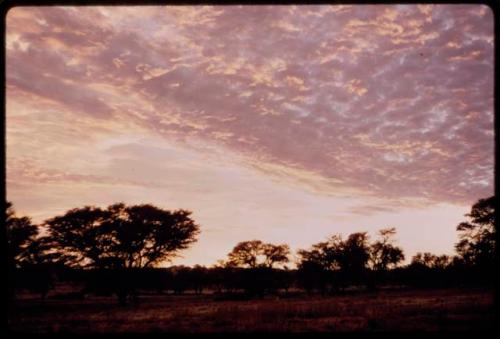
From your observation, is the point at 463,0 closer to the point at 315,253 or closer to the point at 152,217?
the point at 152,217

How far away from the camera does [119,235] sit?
35781 mm

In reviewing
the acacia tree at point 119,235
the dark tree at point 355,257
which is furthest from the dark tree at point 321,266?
the acacia tree at point 119,235

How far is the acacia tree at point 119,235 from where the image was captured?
3541cm

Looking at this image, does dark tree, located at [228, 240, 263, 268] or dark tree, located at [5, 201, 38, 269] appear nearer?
dark tree, located at [5, 201, 38, 269]

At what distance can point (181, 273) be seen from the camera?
80.8m

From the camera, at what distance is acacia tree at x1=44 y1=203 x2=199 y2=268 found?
1394 inches

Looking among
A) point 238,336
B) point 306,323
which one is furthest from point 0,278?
point 306,323

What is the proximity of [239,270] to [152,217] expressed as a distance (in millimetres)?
32585

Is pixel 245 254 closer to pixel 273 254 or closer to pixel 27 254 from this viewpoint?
pixel 273 254

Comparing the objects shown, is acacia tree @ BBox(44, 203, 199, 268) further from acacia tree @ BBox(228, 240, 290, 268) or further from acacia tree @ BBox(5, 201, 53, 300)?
acacia tree @ BBox(228, 240, 290, 268)

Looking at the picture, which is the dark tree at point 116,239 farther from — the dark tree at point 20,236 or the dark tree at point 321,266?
the dark tree at point 321,266

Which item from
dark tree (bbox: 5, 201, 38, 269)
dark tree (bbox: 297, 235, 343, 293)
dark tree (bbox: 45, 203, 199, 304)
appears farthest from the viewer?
dark tree (bbox: 297, 235, 343, 293)

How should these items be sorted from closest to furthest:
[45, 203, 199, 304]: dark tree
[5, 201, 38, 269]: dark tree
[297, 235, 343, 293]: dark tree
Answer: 1. [5, 201, 38, 269]: dark tree
2. [45, 203, 199, 304]: dark tree
3. [297, 235, 343, 293]: dark tree

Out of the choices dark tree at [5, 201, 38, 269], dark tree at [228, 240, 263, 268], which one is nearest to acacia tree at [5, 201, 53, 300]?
dark tree at [5, 201, 38, 269]
